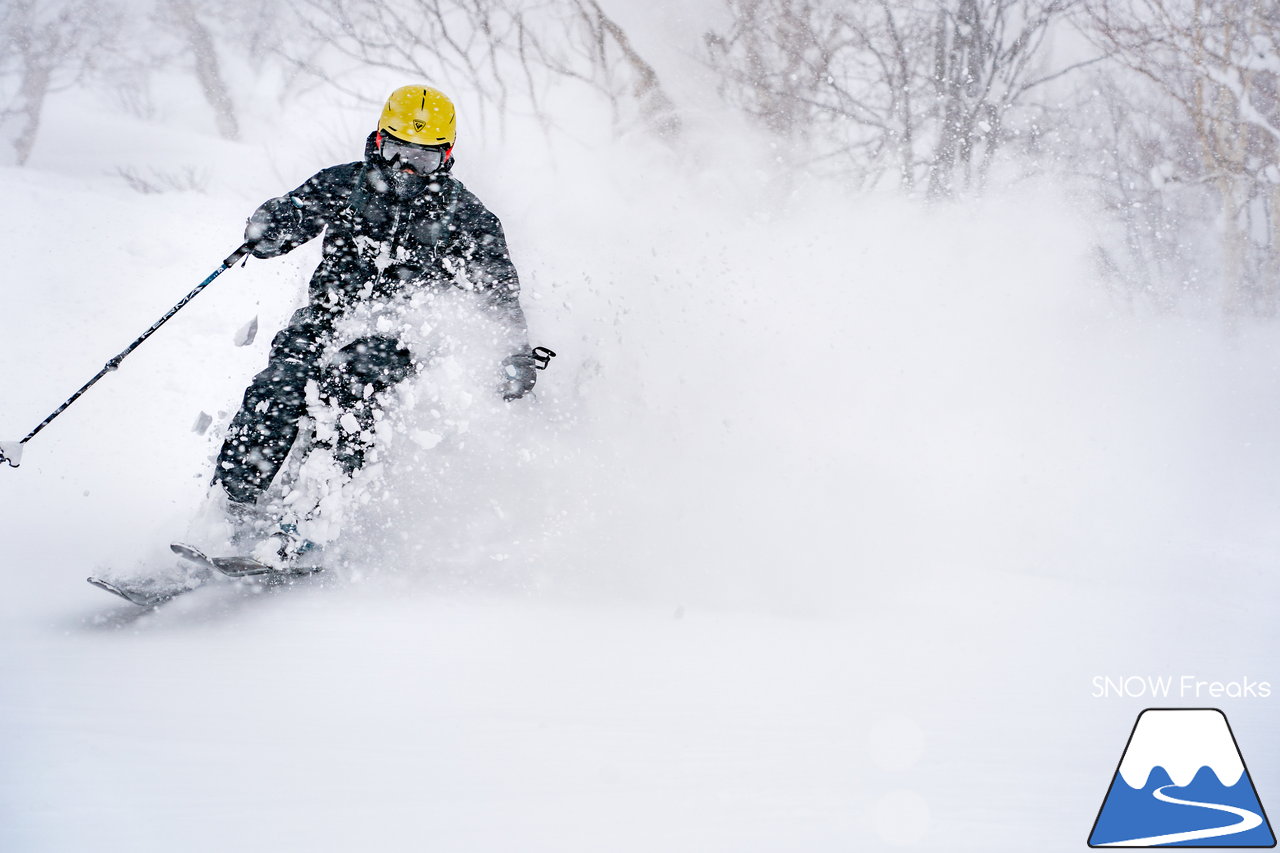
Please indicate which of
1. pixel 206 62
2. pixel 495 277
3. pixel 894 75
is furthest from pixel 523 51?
pixel 495 277

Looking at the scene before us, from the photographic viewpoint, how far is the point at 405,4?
11062 millimetres

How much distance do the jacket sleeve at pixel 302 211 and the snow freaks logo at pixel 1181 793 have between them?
11.5 ft

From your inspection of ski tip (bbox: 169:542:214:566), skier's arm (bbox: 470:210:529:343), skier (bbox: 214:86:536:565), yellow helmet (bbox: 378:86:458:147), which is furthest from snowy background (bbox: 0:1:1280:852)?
yellow helmet (bbox: 378:86:458:147)

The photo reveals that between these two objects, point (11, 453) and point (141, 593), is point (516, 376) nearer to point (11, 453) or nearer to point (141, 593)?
point (141, 593)

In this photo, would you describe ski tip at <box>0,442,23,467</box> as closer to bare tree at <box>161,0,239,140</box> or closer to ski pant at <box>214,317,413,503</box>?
ski pant at <box>214,317,413,503</box>

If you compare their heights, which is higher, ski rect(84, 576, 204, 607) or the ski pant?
the ski pant

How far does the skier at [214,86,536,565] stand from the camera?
3307 millimetres

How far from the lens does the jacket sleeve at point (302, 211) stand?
11.5 ft

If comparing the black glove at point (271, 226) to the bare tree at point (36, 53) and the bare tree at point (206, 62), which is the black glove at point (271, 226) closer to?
the bare tree at point (206, 62)

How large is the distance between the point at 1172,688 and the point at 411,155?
3.55 meters

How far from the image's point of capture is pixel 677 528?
4.02 meters

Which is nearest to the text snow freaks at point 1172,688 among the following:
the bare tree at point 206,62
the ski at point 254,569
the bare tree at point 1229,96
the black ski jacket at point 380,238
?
the black ski jacket at point 380,238

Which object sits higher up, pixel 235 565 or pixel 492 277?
pixel 492 277

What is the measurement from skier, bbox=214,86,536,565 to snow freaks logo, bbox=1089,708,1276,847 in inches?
98.8
